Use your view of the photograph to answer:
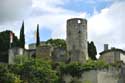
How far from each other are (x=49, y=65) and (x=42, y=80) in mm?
2748

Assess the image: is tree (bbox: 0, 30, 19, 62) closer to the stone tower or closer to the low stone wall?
the stone tower

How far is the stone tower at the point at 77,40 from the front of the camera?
66750 mm

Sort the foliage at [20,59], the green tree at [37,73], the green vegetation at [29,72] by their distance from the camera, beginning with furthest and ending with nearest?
the foliage at [20,59], the green tree at [37,73], the green vegetation at [29,72]

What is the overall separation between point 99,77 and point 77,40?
5.60 meters

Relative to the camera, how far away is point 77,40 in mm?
66938

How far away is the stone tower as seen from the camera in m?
66.8

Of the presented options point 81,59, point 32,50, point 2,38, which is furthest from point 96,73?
point 2,38

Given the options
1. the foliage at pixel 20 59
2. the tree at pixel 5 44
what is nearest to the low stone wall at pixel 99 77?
the foliage at pixel 20 59

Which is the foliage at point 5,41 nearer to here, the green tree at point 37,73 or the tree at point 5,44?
the tree at point 5,44

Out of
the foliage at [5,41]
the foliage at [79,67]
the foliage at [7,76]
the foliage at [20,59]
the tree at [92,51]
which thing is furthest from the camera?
the foliage at [5,41]

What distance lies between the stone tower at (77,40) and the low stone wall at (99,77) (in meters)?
2.68

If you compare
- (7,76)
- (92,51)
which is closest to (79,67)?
(7,76)

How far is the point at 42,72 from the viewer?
63.9 metres

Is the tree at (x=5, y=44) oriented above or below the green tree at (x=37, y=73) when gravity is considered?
above
